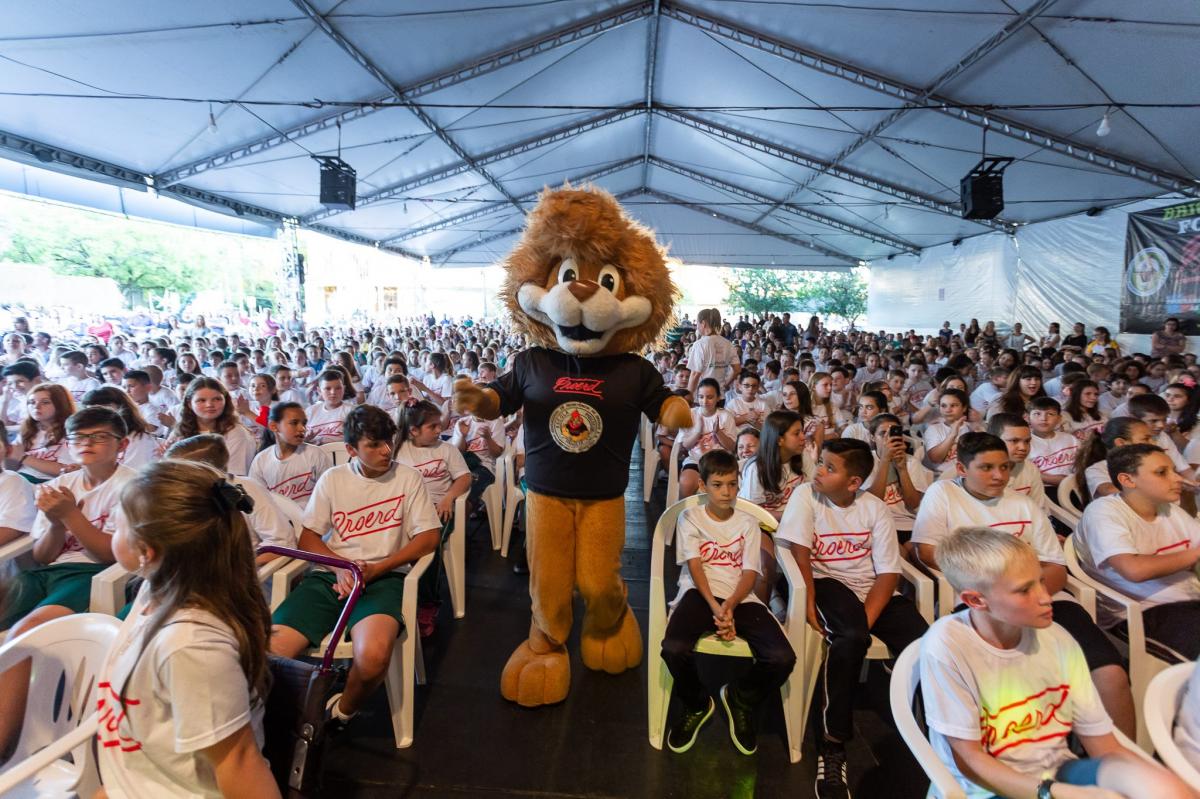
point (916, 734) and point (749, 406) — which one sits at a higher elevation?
point (749, 406)

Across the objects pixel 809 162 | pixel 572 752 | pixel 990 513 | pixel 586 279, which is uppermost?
pixel 809 162

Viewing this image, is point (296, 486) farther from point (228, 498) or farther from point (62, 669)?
point (228, 498)

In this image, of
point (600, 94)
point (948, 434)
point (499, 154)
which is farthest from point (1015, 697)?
point (499, 154)

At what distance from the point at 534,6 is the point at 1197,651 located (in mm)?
7856

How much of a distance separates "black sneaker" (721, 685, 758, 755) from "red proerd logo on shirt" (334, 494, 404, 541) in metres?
1.46

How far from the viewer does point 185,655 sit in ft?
3.57

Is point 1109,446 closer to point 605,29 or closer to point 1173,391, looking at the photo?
point 1173,391

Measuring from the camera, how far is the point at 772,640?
2094 mm

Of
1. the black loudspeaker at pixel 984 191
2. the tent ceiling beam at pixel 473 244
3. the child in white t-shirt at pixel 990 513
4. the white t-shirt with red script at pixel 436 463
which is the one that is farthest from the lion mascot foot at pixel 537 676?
the tent ceiling beam at pixel 473 244

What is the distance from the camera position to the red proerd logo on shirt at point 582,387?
2.29 meters

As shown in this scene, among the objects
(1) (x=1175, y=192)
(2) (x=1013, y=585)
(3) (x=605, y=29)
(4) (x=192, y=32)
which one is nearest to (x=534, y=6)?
(3) (x=605, y=29)

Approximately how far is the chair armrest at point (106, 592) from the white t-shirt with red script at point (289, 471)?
1068 millimetres

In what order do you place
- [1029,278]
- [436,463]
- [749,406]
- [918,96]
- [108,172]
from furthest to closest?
[1029,278] < [108,172] < [918,96] < [749,406] < [436,463]

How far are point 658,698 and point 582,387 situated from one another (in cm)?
116
